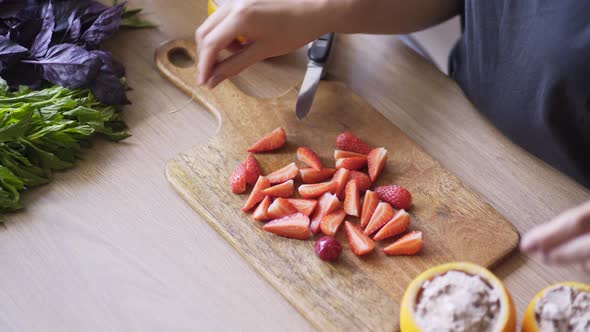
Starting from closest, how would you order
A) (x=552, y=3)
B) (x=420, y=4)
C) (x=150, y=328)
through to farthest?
(x=150, y=328), (x=552, y=3), (x=420, y=4)

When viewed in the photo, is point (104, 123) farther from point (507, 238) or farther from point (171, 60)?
point (507, 238)

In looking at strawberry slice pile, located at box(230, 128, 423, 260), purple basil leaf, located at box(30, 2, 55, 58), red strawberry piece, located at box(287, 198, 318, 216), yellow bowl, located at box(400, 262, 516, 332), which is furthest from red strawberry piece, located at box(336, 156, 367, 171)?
purple basil leaf, located at box(30, 2, 55, 58)

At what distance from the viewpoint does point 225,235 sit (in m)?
1.27

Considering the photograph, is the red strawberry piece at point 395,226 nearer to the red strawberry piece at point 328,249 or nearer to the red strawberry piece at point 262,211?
the red strawberry piece at point 328,249

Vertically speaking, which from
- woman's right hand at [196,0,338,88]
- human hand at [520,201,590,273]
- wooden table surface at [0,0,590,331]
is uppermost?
human hand at [520,201,590,273]

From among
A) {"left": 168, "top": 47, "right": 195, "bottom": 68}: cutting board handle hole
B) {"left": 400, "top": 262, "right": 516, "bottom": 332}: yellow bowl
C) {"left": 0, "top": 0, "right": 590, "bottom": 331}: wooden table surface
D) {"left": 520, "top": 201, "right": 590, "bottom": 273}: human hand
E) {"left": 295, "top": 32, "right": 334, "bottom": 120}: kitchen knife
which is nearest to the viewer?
{"left": 520, "top": 201, "right": 590, "bottom": 273}: human hand

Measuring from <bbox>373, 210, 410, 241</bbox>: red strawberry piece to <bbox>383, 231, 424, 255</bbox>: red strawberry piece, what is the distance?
25 millimetres

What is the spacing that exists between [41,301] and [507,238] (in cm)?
89

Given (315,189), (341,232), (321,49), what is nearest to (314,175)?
(315,189)

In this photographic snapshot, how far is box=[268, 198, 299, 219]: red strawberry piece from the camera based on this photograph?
50.6 inches

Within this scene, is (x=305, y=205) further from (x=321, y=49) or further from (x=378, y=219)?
(x=321, y=49)

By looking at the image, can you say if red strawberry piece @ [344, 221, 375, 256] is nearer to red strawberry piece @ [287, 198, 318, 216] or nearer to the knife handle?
red strawberry piece @ [287, 198, 318, 216]

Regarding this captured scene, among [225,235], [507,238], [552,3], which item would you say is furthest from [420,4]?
[225,235]

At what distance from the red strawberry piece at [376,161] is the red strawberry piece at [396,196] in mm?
45
